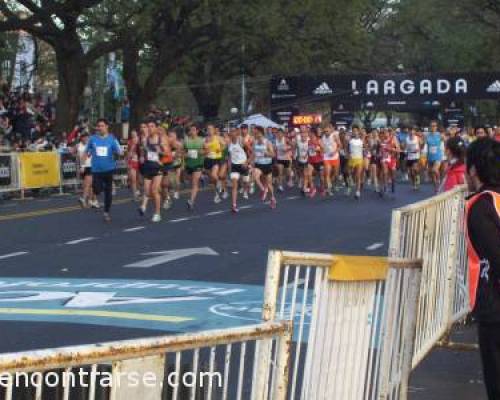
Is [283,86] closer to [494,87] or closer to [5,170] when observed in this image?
[494,87]

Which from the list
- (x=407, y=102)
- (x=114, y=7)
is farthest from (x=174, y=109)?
(x=114, y=7)

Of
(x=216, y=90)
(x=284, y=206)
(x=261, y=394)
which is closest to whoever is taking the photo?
(x=261, y=394)

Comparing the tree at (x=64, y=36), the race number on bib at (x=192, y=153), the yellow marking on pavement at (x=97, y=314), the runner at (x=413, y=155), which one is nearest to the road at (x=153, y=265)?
the yellow marking on pavement at (x=97, y=314)

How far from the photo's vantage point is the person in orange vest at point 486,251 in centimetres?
559

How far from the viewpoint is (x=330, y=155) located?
30.5 meters

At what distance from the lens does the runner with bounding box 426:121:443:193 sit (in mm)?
31391

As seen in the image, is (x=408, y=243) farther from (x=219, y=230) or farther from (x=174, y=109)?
(x=174, y=109)

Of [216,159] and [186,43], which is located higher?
[186,43]

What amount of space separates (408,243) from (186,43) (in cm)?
3537

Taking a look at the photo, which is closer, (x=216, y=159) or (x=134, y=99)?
(x=216, y=159)

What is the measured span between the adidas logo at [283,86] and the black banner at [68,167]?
2151cm

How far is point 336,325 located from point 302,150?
27.3 meters

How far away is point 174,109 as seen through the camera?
82.5 metres

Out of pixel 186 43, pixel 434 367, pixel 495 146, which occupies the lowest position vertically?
Answer: pixel 434 367
